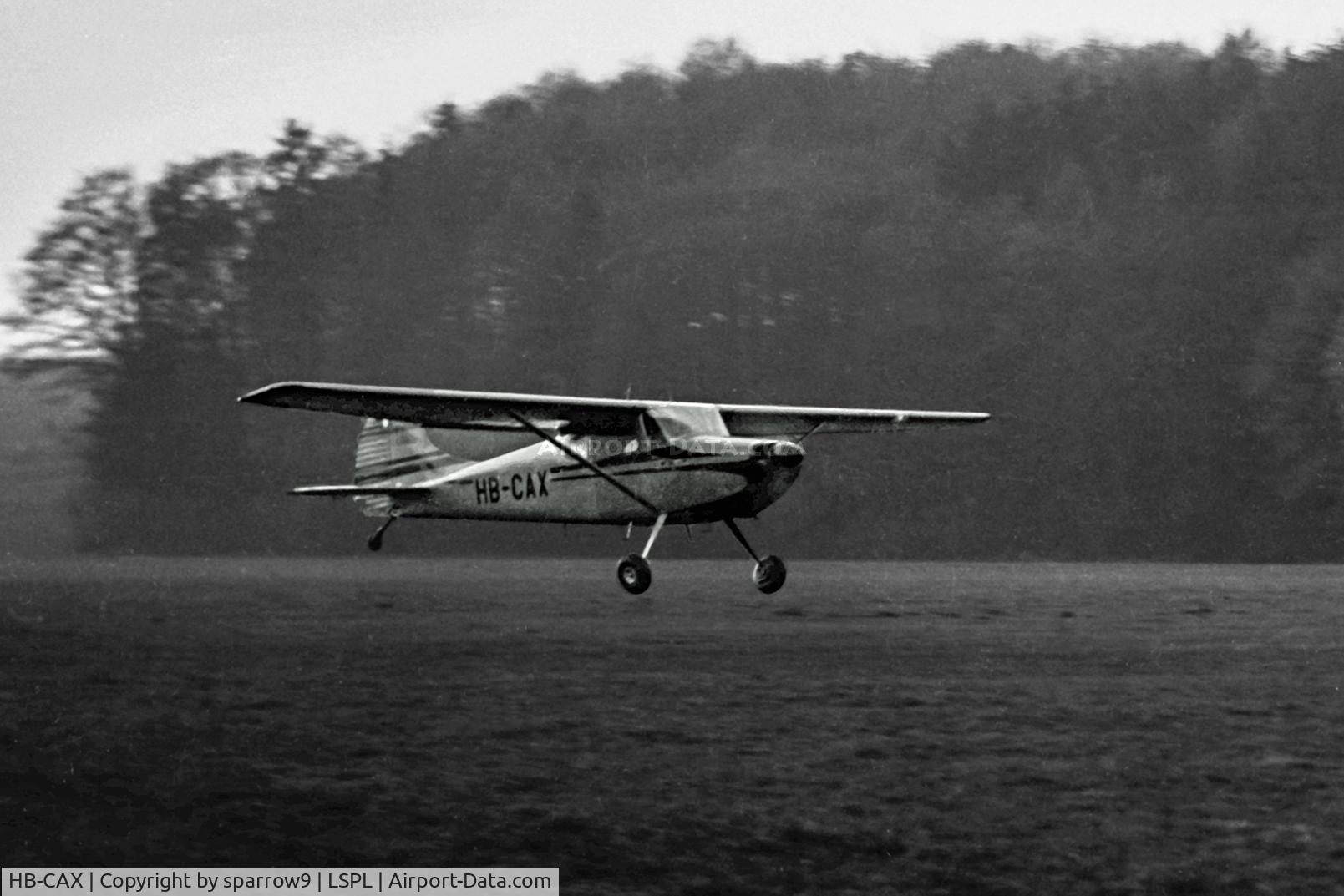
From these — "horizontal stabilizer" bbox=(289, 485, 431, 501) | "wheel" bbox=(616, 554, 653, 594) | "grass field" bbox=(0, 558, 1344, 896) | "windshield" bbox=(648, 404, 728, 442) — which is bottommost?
"grass field" bbox=(0, 558, 1344, 896)

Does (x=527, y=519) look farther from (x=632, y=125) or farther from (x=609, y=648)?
(x=632, y=125)

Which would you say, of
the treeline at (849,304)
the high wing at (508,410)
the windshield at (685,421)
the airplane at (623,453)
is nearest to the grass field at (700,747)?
the airplane at (623,453)

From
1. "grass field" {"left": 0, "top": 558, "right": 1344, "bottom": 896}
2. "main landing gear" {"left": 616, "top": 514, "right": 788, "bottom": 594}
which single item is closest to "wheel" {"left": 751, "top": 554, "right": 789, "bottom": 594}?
"main landing gear" {"left": 616, "top": 514, "right": 788, "bottom": 594}

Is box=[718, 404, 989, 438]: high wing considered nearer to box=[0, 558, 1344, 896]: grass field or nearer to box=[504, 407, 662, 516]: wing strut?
box=[504, 407, 662, 516]: wing strut

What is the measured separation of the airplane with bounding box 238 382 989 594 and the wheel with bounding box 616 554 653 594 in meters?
0.02

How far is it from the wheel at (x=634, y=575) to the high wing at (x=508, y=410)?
1.73 m

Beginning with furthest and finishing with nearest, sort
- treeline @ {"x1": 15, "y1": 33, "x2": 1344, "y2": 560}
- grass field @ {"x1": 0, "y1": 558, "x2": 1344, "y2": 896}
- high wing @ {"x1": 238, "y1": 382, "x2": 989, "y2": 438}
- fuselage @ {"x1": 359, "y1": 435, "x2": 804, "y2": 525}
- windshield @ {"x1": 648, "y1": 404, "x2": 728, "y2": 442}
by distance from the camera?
treeline @ {"x1": 15, "y1": 33, "x2": 1344, "y2": 560} < windshield @ {"x1": 648, "y1": 404, "x2": 728, "y2": 442} < fuselage @ {"x1": 359, "y1": 435, "x2": 804, "y2": 525} < high wing @ {"x1": 238, "y1": 382, "x2": 989, "y2": 438} < grass field @ {"x1": 0, "y1": 558, "x2": 1344, "y2": 896}

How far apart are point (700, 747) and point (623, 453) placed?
10118 millimetres

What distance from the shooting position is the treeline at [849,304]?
57.4 m

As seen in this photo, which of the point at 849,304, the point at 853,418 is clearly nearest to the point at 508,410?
the point at 853,418

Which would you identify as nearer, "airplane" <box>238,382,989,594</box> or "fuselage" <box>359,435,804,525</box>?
"airplane" <box>238,382,989,594</box>

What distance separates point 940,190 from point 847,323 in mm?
6463

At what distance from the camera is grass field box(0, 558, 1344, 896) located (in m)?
11.0

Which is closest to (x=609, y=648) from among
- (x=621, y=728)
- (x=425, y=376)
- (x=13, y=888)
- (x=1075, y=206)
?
(x=621, y=728)
